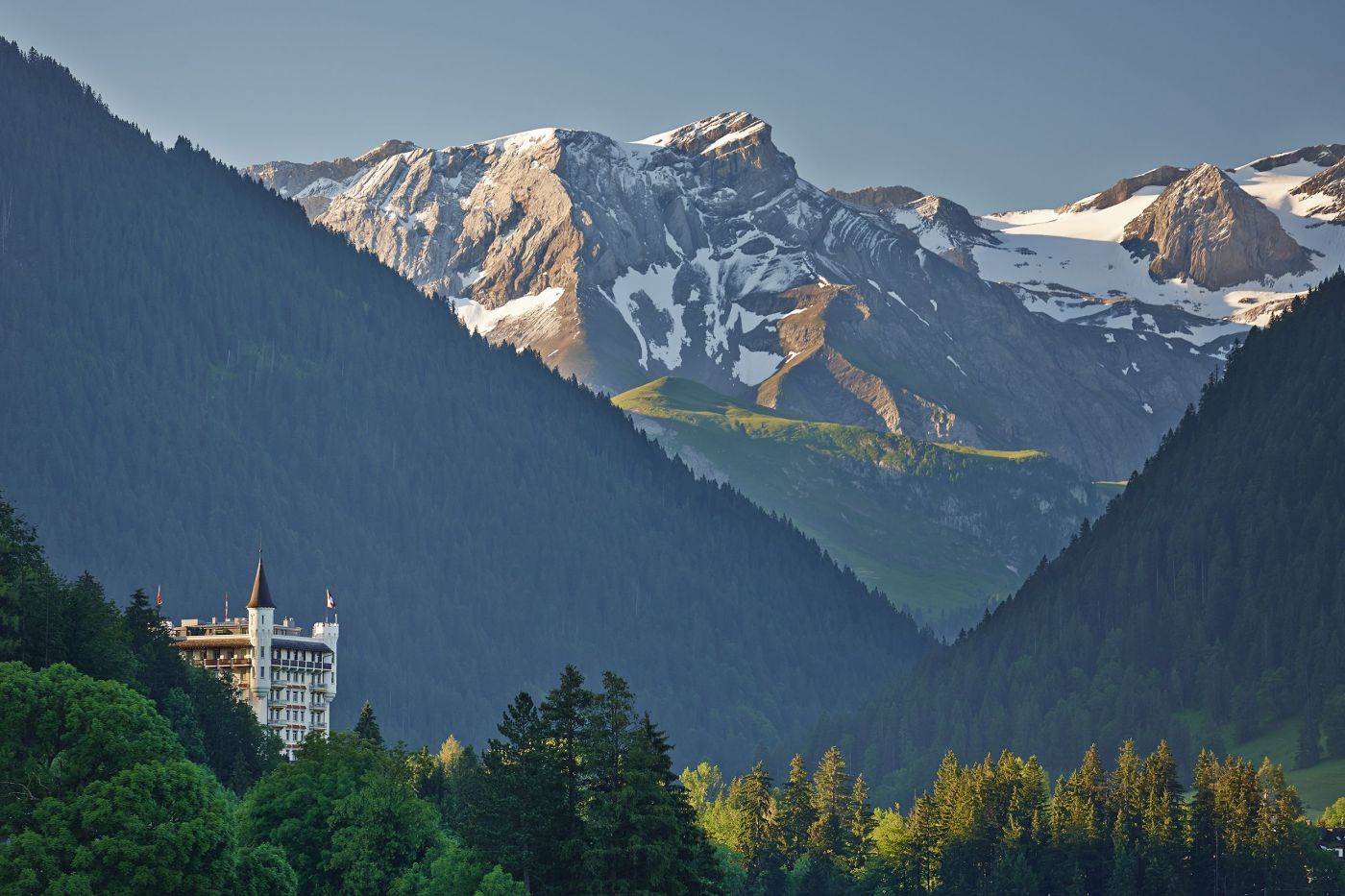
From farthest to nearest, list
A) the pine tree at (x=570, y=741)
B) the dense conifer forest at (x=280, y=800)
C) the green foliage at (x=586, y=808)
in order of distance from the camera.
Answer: the pine tree at (x=570, y=741) → the green foliage at (x=586, y=808) → the dense conifer forest at (x=280, y=800)

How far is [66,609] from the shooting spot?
140 metres

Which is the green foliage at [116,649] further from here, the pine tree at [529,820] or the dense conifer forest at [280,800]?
the pine tree at [529,820]

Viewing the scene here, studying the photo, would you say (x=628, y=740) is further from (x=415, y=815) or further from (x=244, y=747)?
(x=244, y=747)

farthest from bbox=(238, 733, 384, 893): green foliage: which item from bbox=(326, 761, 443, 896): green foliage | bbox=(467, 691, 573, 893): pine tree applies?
bbox=(467, 691, 573, 893): pine tree

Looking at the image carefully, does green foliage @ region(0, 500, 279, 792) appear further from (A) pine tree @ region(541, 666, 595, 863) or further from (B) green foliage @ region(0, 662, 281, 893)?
(A) pine tree @ region(541, 666, 595, 863)

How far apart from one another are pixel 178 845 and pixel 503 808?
33572mm

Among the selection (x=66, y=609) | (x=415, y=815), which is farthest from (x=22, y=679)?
(x=415, y=815)

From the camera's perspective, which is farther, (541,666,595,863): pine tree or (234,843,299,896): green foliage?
(541,666,595,863): pine tree

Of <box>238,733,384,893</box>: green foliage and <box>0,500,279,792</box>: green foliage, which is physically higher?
<box>0,500,279,792</box>: green foliage

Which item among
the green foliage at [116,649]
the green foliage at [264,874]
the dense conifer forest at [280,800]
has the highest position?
the green foliage at [116,649]

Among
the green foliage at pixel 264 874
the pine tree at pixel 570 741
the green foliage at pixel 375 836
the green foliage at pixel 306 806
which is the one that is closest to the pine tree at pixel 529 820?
the pine tree at pixel 570 741

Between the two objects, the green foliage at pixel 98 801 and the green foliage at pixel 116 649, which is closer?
the green foliage at pixel 98 801

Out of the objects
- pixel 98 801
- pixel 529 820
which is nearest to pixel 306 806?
pixel 529 820

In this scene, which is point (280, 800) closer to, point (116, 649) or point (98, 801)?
point (116, 649)
